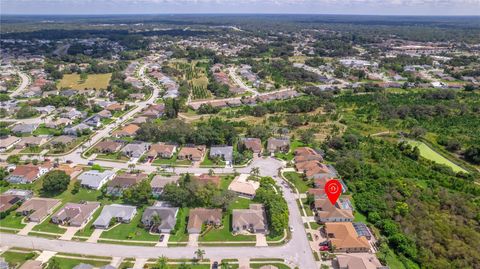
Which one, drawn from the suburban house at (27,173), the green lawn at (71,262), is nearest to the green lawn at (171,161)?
the suburban house at (27,173)

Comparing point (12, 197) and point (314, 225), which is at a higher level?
point (12, 197)

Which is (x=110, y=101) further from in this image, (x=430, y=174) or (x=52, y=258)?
(x=430, y=174)

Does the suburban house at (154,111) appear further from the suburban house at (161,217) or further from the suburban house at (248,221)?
the suburban house at (248,221)

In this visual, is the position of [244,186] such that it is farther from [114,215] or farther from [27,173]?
[27,173]

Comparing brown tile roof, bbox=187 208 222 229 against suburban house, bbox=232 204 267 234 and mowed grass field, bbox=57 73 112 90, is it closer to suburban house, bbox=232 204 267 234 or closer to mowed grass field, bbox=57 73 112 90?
suburban house, bbox=232 204 267 234

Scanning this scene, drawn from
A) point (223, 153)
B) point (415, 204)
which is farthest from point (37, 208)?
point (415, 204)

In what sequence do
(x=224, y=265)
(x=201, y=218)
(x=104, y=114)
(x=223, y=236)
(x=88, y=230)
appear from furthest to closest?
(x=104, y=114), (x=201, y=218), (x=88, y=230), (x=223, y=236), (x=224, y=265)

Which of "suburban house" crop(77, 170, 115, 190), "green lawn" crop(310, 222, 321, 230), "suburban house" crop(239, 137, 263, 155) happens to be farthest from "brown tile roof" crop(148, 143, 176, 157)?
A: "green lawn" crop(310, 222, 321, 230)

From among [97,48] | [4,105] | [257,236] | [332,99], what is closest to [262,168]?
[257,236]
